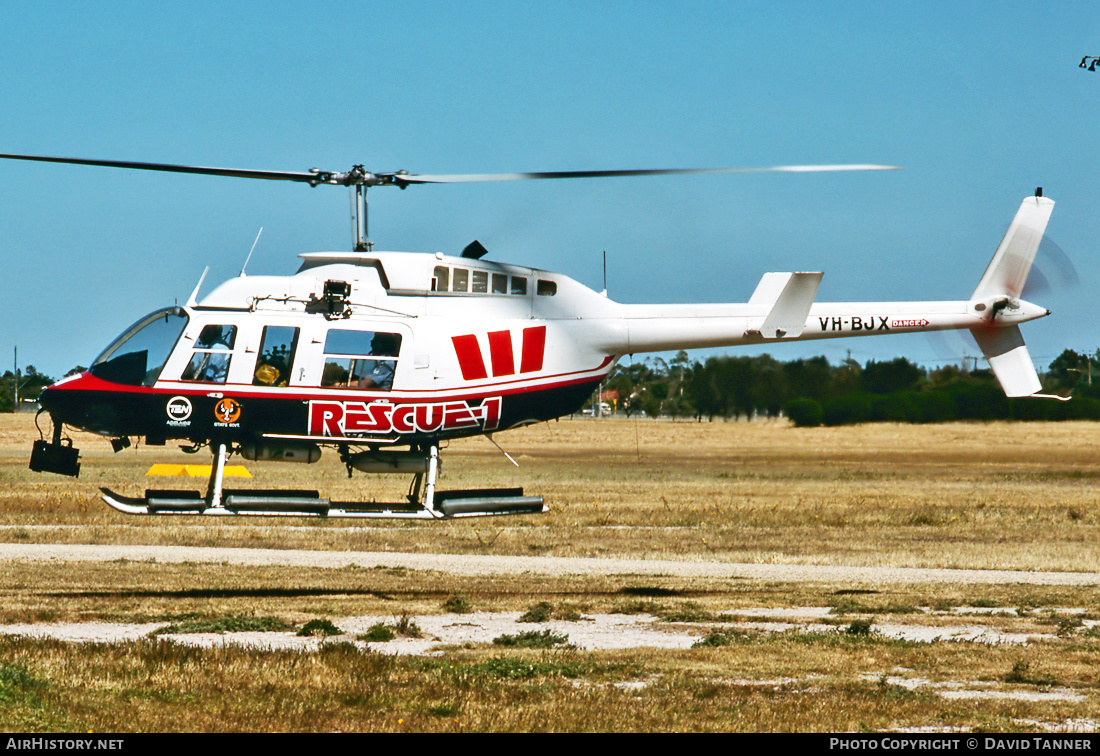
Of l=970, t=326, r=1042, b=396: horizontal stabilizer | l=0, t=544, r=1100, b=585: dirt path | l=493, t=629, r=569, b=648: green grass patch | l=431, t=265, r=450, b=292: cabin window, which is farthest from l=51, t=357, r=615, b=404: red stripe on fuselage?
l=970, t=326, r=1042, b=396: horizontal stabilizer

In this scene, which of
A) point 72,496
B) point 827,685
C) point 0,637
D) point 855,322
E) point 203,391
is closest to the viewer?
point 827,685

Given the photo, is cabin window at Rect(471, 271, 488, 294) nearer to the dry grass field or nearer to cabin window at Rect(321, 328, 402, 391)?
cabin window at Rect(321, 328, 402, 391)

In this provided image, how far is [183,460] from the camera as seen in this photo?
207 feet

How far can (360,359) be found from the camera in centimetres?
1678

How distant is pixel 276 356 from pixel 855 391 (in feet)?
94.9

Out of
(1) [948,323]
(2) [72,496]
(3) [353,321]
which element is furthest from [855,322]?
(2) [72,496]

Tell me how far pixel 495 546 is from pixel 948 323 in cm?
1206

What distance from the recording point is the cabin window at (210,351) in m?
16.6

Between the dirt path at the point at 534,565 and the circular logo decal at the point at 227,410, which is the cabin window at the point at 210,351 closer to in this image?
the circular logo decal at the point at 227,410

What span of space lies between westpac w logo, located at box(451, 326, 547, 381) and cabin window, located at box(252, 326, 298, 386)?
221 cm

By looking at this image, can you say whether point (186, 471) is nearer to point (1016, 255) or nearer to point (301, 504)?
point (301, 504)

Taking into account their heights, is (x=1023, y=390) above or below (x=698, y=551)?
above

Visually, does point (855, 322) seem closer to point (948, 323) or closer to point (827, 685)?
point (948, 323)
